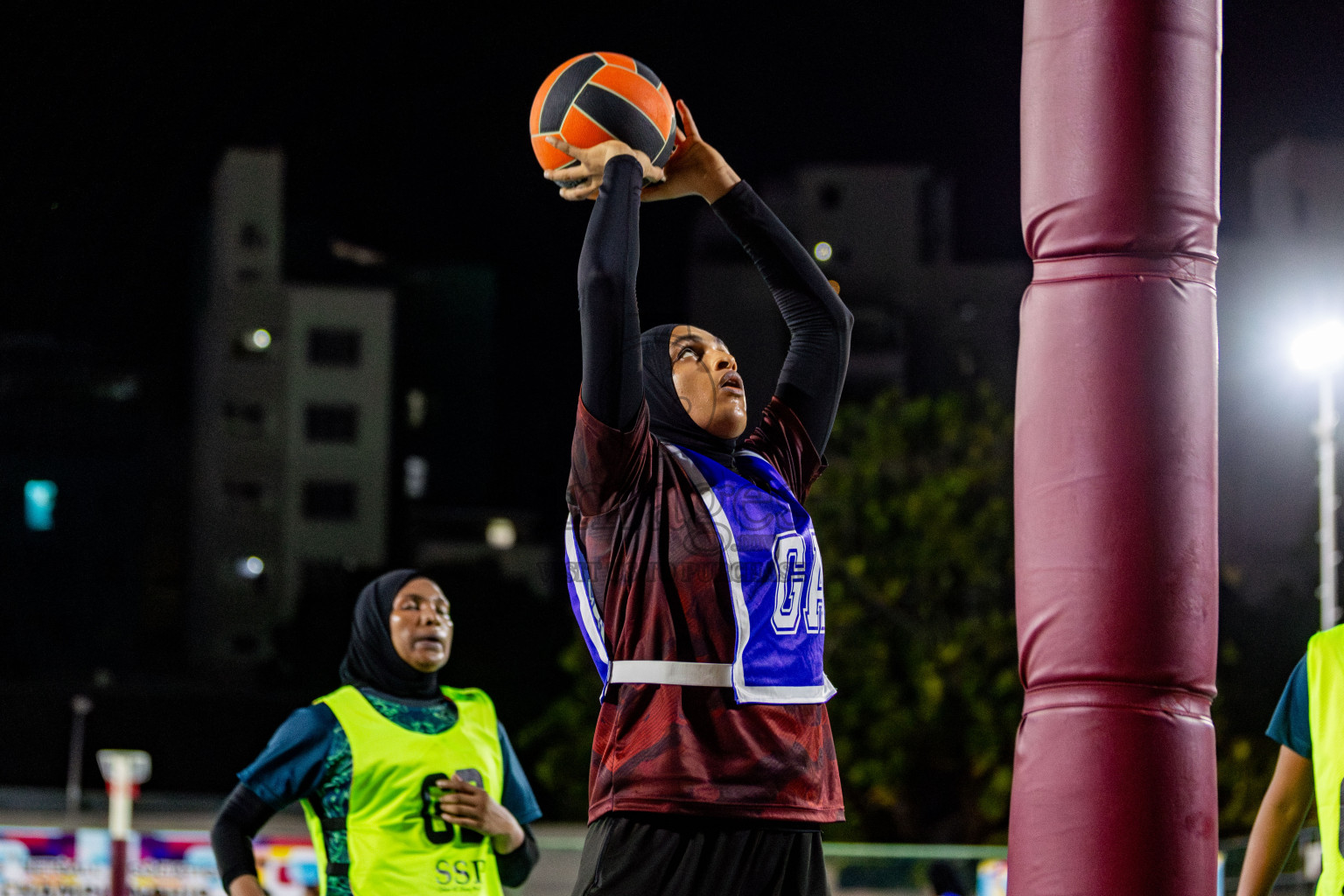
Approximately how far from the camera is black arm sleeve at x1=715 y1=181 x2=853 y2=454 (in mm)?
3340

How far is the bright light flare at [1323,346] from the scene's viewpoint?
15.9 metres

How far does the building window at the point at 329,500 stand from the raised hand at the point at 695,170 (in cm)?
4559

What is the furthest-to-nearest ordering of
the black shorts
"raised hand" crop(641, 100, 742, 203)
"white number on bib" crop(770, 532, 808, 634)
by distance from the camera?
1. "raised hand" crop(641, 100, 742, 203)
2. "white number on bib" crop(770, 532, 808, 634)
3. the black shorts

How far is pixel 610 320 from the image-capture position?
2676 millimetres

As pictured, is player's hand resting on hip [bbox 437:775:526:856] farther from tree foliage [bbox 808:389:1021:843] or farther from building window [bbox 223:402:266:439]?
building window [bbox 223:402:266:439]

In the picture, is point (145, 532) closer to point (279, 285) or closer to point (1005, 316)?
point (279, 285)

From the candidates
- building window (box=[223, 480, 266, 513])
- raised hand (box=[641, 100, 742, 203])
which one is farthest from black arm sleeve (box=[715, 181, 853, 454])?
building window (box=[223, 480, 266, 513])

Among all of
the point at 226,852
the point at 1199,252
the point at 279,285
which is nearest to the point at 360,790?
the point at 226,852

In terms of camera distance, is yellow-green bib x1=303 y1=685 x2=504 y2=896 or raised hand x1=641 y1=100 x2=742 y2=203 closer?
raised hand x1=641 y1=100 x2=742 y2=203

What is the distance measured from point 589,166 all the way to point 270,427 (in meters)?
45.7

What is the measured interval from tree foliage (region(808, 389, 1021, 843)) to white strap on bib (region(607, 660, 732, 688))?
2128cm

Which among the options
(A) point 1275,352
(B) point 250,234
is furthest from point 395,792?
(B) point 250,234

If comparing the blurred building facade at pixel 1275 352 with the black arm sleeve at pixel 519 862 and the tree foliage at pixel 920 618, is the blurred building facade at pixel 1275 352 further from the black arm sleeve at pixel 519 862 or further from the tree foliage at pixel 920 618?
the black arm sleeve at pixel 519 862

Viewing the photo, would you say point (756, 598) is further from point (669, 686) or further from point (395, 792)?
point (395, 792)
